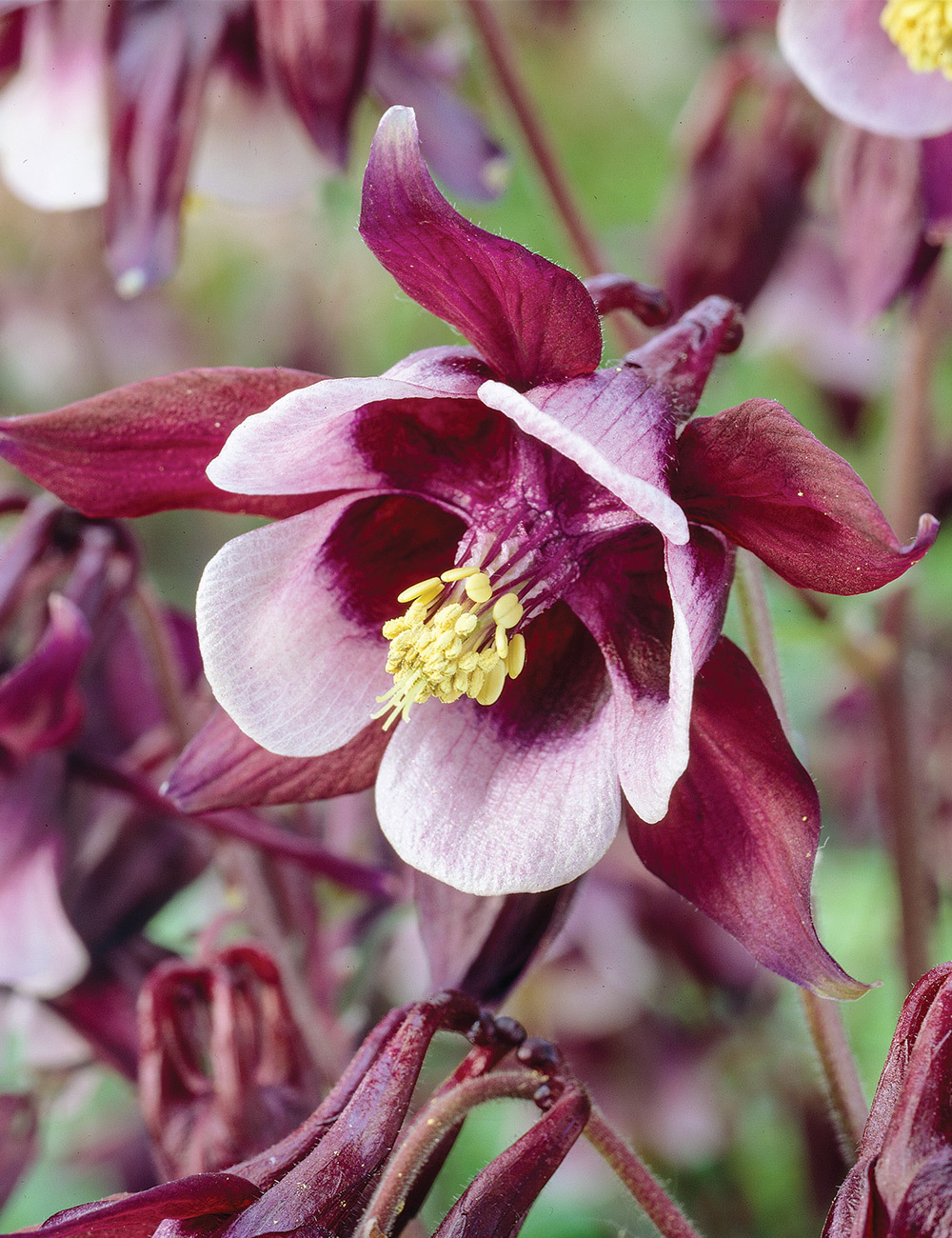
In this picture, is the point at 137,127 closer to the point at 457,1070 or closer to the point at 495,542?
the point at 495,542

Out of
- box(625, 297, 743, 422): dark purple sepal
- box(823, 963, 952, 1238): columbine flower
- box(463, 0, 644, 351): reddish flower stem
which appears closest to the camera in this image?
box(823, 963, 952, 1238): columbine flower

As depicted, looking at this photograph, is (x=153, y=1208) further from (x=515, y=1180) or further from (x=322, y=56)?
(x=322, y=56)

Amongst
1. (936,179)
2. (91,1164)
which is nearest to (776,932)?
(936,179)

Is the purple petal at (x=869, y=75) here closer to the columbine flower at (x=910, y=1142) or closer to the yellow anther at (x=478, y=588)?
the yellow anther at (x=478, y=588)

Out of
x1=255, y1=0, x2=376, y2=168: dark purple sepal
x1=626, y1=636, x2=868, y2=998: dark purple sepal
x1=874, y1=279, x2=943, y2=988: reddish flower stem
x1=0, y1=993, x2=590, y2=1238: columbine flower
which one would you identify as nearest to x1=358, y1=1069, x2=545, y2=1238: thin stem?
x1=0, y1=993, x2=590, y2=1238: columbine flower

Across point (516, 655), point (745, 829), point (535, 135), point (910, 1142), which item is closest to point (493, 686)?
point (516, 655)

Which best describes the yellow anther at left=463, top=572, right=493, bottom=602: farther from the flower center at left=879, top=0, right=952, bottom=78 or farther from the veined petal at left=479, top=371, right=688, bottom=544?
the flower center at left=879, top=0, right=952, bottom=78

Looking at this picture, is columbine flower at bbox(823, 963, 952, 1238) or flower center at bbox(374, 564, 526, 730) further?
flower center at bbox(374, 564, 526, 730)
